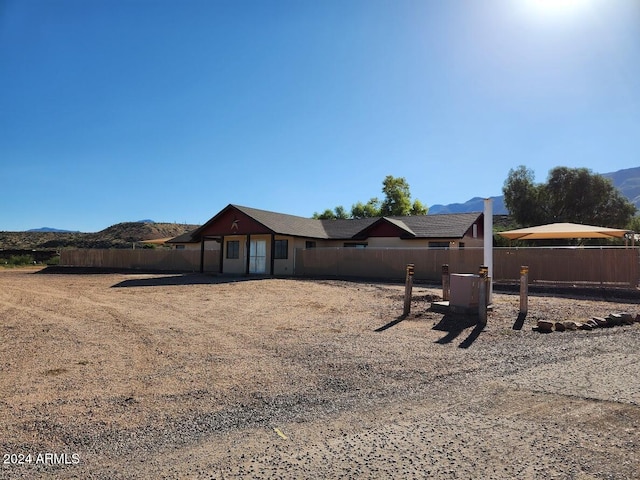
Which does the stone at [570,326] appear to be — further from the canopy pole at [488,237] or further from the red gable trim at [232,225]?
the red gable trim at [232,225]

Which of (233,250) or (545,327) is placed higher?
(233,250)

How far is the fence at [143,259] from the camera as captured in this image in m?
34.5

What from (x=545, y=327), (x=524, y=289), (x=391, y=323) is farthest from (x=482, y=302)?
(x=391, y=323)

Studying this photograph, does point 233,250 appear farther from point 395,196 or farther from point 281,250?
point 395,196

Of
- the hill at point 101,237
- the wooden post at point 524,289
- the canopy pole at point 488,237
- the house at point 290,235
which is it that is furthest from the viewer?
the hill at point 101,237

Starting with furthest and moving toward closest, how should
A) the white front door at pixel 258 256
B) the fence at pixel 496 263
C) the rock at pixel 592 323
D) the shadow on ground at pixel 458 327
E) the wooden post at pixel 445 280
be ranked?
the white front door at pixel 258 256
the fence at pixel 496 263
the wooden post at pixel 445 280
the rock at pixel 592 323
the shadow on ground at pixel 458 327

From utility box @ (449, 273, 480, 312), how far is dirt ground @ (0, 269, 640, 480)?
1.59ft

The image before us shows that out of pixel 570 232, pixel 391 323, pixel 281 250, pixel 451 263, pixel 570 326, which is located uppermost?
pixel 570 232

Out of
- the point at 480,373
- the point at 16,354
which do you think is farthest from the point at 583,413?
the point at 16,354

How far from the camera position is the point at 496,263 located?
835 inches

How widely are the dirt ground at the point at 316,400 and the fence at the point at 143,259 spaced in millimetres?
23499

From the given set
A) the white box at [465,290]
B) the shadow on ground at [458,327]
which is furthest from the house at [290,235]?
the shadow on ground at [458,327]

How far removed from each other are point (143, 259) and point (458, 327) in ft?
107

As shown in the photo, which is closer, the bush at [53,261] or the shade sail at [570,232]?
the shade sail at [570,232]
